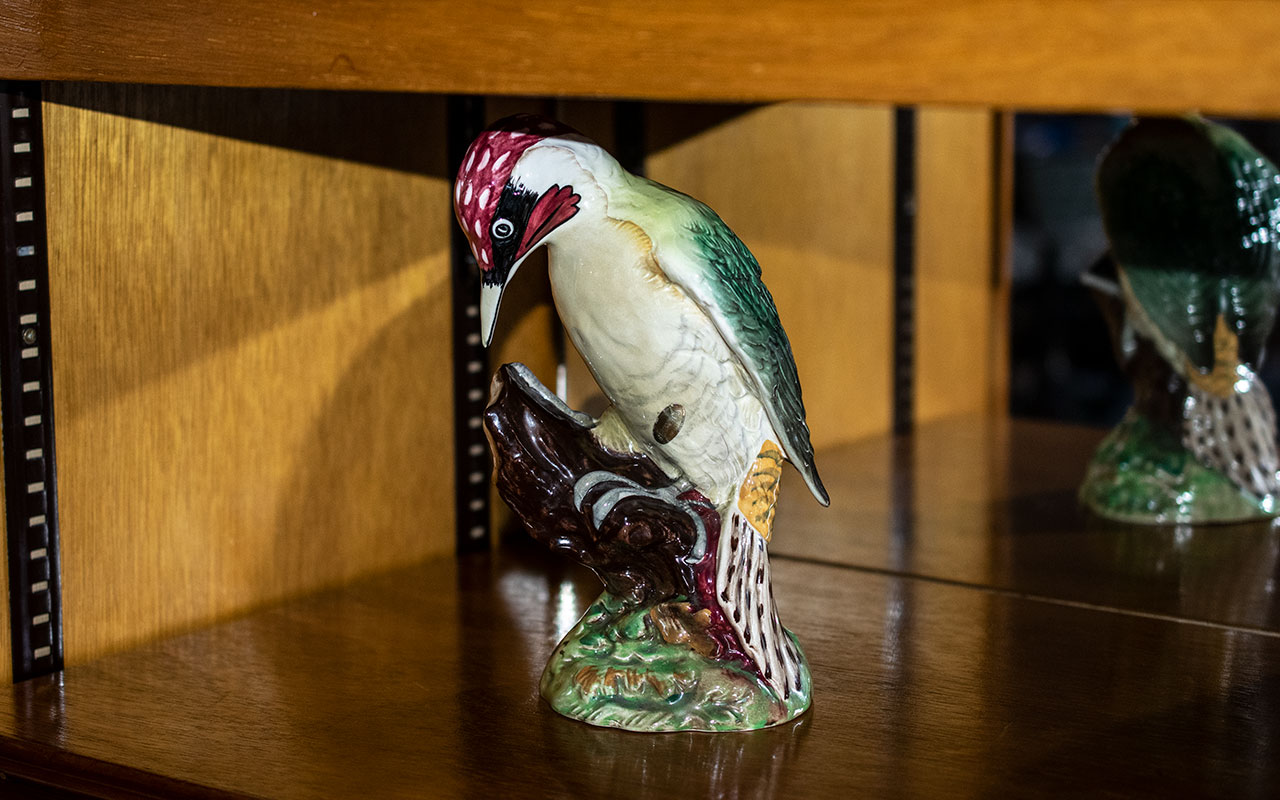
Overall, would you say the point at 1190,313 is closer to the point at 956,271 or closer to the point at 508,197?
the point at 956,271

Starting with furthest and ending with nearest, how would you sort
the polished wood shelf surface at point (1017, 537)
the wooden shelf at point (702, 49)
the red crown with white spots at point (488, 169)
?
the polished wood shelf surface at point (1017, 537) < the red crown with white spots at point (488, 169) < the wooden shelf at point (702, 49)

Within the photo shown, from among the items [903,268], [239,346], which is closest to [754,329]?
[239,346]

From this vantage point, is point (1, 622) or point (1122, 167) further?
point (1122, 167)

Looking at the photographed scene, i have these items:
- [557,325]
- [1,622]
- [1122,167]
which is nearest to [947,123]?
[1122,167]

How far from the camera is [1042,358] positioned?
349 centimetres

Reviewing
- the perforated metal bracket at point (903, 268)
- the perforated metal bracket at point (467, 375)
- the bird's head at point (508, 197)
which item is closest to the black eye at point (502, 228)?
the bird's head at point (508, 197)

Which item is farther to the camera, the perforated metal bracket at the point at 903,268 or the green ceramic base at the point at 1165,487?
the perforated metal bracket at the point at 903,268

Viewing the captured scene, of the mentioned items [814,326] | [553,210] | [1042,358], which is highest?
[553,210]

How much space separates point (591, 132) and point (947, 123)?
0.66 m

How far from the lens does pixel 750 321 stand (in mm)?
822

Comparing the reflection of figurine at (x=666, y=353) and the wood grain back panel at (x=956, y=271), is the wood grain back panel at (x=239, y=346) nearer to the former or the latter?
the reflection of figurine at (x=666, y=353)

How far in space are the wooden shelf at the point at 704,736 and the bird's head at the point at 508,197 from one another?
238 mm

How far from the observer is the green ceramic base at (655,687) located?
0.86 m

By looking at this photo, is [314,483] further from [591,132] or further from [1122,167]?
[1122,167]
